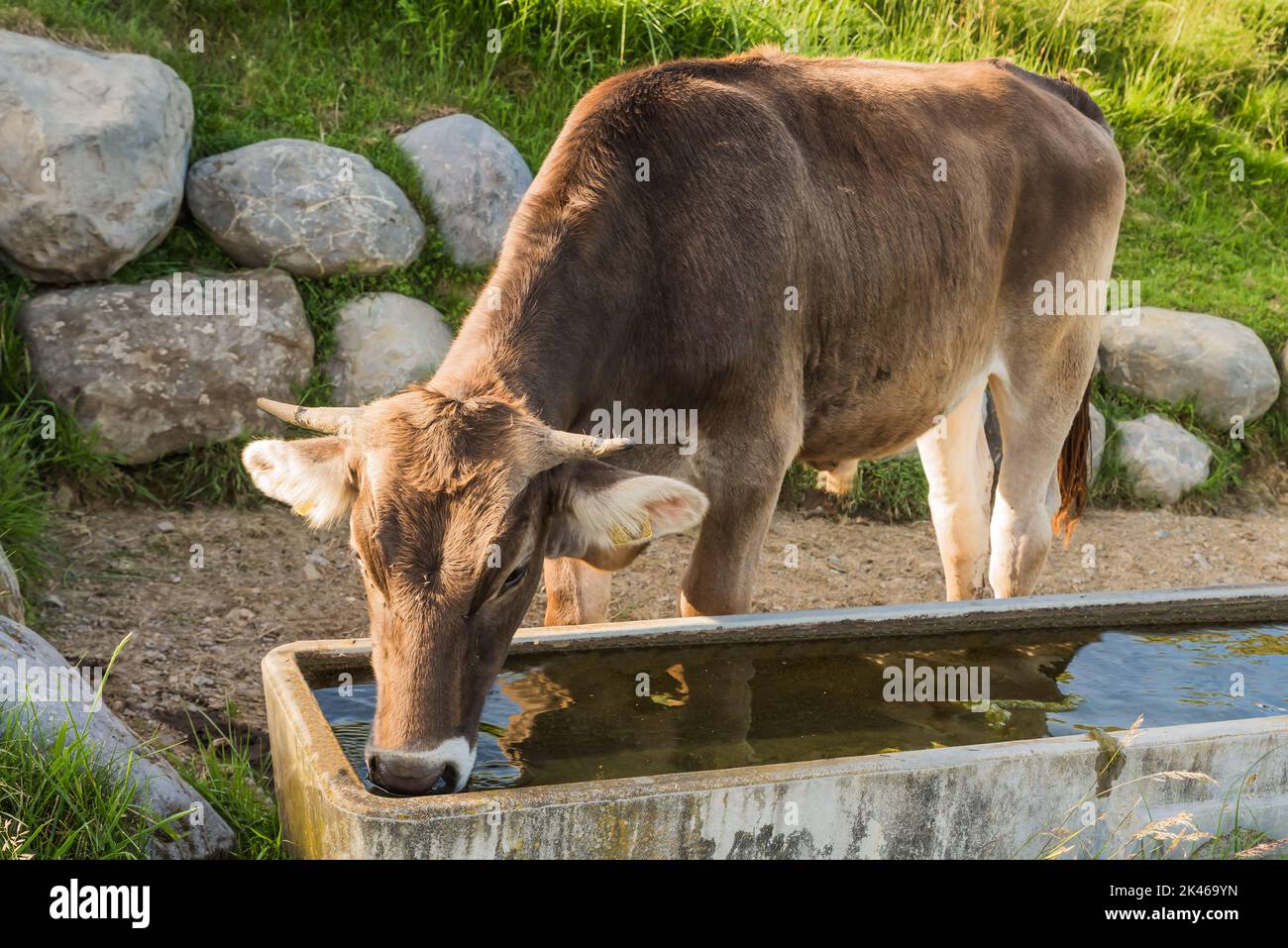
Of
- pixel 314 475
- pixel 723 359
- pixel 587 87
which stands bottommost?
pixel 314 475

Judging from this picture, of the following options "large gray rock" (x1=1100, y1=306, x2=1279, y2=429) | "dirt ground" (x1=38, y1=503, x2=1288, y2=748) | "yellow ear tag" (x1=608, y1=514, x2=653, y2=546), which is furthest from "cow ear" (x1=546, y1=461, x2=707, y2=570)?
"large gray rock" (x1=1100, y1=306, x2=1279, y2=429)

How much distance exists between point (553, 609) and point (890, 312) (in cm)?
154

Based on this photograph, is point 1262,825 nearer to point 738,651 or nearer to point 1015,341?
point 738,651

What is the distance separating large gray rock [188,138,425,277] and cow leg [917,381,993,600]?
2840 millimetres

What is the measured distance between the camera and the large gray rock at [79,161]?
6.07m

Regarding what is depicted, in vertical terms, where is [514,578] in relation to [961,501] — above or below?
above

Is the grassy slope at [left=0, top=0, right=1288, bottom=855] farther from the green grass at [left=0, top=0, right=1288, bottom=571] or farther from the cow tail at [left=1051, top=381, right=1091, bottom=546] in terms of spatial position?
the cow tail at [left=1051, top=381, right=1091, bottom=546]

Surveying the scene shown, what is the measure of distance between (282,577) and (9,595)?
62.4 inches

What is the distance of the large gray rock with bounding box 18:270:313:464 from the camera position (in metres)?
6.13

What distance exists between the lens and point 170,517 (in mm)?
6207

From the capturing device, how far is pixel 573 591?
15.1 ft

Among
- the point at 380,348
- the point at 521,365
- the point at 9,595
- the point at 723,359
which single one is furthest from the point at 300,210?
the point at 521,365

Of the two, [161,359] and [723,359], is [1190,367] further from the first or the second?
[161,359]

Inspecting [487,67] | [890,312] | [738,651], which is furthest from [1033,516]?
[487,67]
